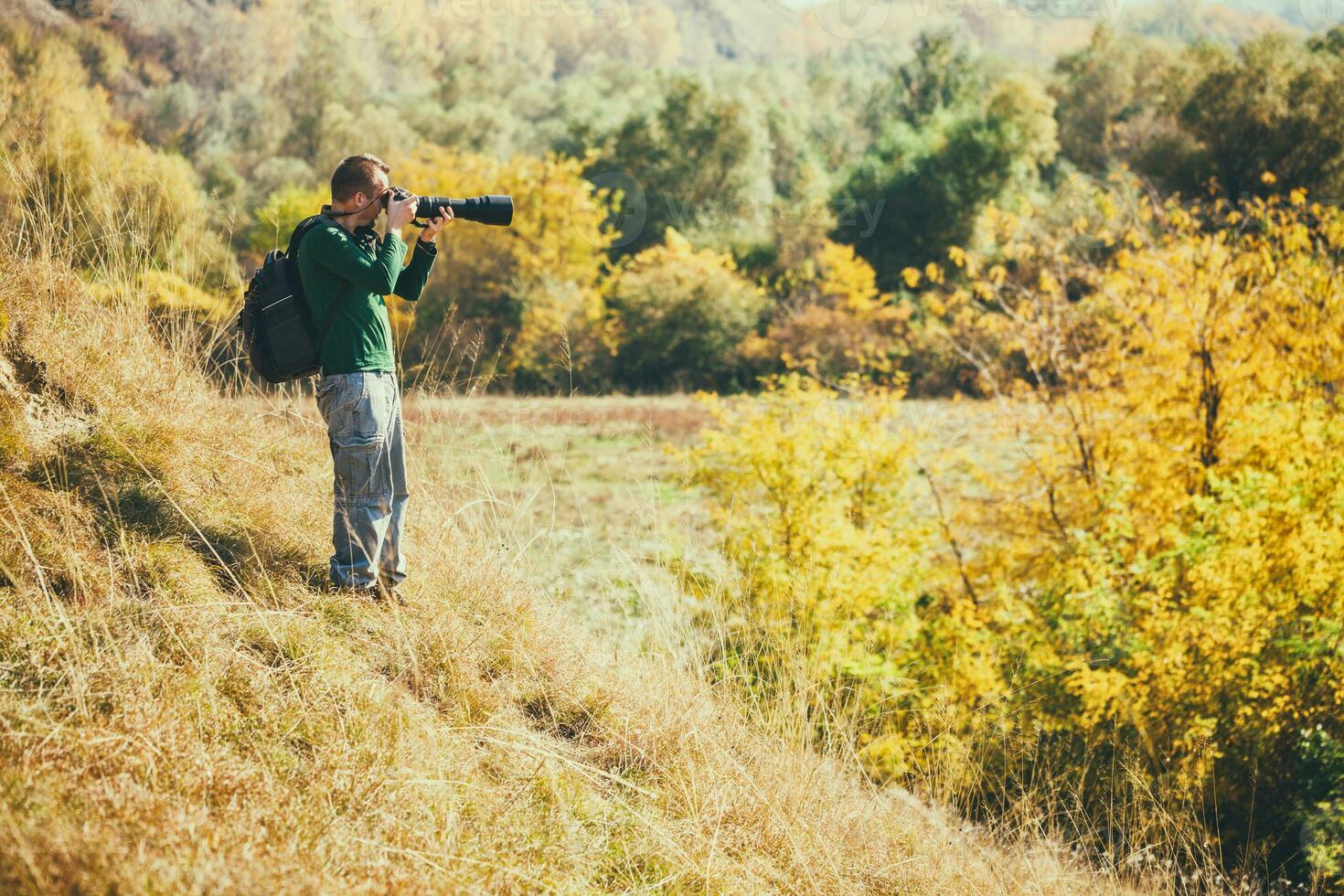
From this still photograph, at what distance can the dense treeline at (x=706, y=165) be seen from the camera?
24.0 meters

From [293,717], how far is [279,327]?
129cm

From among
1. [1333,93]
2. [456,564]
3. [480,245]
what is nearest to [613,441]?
[480,245]

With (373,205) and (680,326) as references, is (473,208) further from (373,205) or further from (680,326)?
(680,326)

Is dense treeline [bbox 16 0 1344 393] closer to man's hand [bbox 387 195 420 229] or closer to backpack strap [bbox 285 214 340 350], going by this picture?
backpack strap [bbox 285 214 340 350]

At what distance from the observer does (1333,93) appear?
2422 cm

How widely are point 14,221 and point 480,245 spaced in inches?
905

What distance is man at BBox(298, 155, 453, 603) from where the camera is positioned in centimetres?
294

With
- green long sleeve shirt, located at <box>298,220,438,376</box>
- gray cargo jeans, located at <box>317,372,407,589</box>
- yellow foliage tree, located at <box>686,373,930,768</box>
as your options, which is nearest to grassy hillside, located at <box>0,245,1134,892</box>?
gray cargo jeans, located at <box>317,372,407,589</box>

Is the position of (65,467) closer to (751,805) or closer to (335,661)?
(335,661)

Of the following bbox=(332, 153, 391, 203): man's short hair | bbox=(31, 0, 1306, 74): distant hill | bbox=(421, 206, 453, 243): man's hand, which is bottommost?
bbox=(421, 206, 453, 243): man's hand

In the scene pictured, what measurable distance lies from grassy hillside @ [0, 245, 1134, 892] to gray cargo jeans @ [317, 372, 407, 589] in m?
0.15

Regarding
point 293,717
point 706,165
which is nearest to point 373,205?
point 293,717

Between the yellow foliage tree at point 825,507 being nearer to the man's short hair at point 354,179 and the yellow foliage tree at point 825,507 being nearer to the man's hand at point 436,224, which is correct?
the man's hand at point 436,224

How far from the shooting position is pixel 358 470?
298 cm
